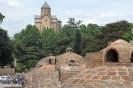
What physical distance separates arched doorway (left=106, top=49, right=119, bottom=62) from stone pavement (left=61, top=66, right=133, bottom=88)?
16.7 inches

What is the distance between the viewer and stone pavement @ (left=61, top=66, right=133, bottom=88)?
7.02 meters

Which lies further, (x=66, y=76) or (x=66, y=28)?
(x=66, y=28)

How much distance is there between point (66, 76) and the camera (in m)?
8.99

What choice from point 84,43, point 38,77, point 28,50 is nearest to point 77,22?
point 28,50

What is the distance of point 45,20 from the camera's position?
111 m

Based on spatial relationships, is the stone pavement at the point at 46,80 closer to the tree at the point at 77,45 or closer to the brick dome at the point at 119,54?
the brick dome at the point at 119,54

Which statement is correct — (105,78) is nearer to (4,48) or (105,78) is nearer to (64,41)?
(4,48)

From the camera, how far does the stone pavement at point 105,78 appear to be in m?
7.02

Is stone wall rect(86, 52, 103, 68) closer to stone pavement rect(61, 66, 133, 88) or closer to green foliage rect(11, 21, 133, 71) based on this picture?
stone pavement rect(61, 66, 133, 88)

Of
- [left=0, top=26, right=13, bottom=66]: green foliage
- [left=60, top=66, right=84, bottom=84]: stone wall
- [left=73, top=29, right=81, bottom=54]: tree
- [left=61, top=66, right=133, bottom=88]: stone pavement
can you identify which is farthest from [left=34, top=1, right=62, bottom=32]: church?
[left=61, top=66, right=133, bottom=88]: stone pavement

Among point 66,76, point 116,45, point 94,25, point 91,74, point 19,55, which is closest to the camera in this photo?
point 91,74

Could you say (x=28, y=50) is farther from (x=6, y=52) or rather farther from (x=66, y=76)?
(x=66, y=76)

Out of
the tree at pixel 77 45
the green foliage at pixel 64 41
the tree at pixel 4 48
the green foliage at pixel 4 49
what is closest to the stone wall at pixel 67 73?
the green foliage at pixel 64 41

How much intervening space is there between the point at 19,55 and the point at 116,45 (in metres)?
70.4
